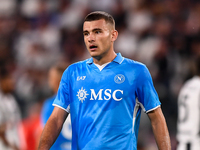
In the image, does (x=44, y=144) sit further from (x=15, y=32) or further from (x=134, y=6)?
(x=15, y=32)

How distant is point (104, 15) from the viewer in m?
2.96

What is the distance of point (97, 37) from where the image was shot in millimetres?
2896

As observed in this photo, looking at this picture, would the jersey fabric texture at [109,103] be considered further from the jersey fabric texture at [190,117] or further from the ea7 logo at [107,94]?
the jersey fabric texture at [190,117]

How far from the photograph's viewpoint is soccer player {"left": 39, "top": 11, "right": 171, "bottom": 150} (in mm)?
2807

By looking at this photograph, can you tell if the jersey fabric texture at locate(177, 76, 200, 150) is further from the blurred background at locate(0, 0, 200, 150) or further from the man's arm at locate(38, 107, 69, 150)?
the man's arm at locate(38, 107, 69, 150)

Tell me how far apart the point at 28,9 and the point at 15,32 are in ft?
2.27

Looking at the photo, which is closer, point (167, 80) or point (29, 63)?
point (167, 80)

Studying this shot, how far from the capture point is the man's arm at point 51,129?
2.84 meters

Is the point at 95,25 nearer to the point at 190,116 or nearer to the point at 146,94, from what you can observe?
the point at 146,94

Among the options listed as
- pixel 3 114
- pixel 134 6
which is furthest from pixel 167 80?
pixel 3 114

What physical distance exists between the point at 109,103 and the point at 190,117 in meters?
2.14

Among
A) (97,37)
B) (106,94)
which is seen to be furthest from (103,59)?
(106,94)

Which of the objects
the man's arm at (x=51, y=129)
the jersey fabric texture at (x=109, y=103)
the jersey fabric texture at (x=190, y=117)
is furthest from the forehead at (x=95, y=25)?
the jersey fabric texture at (x=190, y=117)

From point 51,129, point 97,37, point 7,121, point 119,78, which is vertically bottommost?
point 7,121
